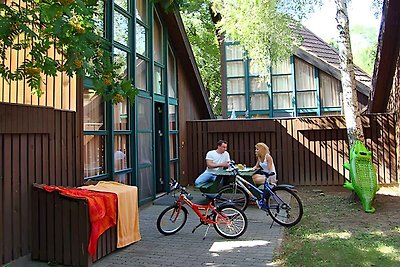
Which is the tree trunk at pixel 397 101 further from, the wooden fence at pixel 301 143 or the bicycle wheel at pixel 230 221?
the bicycle wheel at pixel 230 221

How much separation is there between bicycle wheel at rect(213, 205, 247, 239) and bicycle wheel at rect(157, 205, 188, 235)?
1.92 feet

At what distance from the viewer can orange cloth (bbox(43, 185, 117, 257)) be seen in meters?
4.20

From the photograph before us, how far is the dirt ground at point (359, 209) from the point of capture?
241 inches

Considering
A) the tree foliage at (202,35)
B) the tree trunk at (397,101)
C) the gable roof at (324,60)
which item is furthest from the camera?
the tree foliage at (202,35)

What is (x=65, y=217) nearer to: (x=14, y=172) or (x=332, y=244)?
(x=14, y=172)

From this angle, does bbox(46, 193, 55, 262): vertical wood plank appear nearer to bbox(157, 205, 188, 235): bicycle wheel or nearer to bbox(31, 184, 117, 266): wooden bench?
bbox(31, 184, 117, 266): wooden bench

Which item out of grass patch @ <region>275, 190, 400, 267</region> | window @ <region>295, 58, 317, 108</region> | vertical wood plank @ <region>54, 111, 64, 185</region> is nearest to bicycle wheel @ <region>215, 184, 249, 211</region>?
grass patch @ <region>275, 190, 400, 267</region>

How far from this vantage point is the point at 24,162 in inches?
177

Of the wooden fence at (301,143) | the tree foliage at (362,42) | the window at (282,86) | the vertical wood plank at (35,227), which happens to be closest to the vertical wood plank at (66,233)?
the vertical wood plank at (35,227)

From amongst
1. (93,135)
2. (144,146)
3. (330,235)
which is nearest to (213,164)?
(144,146)

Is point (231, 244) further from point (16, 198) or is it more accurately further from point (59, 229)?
point (16, 198)

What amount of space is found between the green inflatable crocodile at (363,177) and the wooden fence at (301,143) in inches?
109

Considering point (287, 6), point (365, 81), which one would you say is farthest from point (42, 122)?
point (365, 81)

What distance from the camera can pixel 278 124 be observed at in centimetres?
1062
